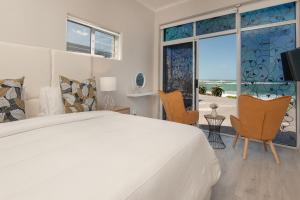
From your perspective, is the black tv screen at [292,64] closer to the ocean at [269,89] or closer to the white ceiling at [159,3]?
the ocean at [269,89]

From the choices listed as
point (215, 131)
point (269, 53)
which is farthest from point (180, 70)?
point (269, 53)

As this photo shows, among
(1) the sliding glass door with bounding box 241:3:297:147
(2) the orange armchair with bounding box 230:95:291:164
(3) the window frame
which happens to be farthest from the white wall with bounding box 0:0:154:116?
(2) the orange armchair with bounding box 230:95:291:164

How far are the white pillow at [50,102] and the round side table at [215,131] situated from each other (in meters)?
2.35

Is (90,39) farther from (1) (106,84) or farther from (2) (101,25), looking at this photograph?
(1) (106,84)

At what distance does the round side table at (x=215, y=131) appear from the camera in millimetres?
3088

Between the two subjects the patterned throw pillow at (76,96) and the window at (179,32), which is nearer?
the patterned throw pillow at (76,96)

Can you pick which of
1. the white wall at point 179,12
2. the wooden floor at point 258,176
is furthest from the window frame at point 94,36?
the wooden floor at point 258,176

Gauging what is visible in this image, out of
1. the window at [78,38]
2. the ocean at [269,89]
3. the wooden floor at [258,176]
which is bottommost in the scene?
the wooden floor at [258,176]

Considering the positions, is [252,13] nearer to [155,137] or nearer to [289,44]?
[289,44]

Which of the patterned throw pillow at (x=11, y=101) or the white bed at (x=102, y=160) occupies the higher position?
the patterned throw pillow at (x=11, y=101)

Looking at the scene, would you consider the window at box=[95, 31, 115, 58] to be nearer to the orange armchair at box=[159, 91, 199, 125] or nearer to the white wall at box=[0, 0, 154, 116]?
the white wall at box=[0, 0, 154, 116]

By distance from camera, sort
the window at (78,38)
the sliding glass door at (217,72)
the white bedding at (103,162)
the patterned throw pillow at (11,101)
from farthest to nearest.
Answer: the sliding glass door at (217,72) < the window at (78,38) < the patterned throw pillow at (11,101) < the white bedding at (103,162)

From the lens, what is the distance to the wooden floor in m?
1.72

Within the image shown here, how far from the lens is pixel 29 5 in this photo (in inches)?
90.1
